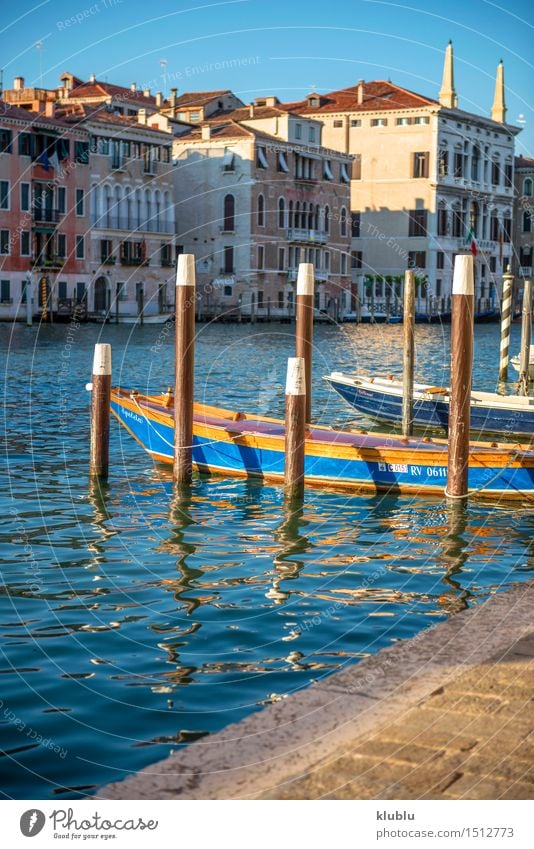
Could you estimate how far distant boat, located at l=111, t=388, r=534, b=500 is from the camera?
13375 millimetres

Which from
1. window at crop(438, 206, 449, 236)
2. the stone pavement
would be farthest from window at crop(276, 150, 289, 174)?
the stone pavement

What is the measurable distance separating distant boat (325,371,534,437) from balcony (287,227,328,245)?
44042mm

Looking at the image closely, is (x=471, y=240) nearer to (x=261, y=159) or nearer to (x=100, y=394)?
(x=261, y=159)

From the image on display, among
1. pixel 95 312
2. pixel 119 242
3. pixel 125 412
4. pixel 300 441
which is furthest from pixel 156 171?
pixel 300 441

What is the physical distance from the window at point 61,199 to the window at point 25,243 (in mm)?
1887

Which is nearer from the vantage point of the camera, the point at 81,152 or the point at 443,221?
the point at 81,152

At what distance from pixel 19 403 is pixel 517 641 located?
18.7 metres

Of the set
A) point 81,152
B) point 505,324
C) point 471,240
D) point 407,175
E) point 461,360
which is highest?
point 407,175

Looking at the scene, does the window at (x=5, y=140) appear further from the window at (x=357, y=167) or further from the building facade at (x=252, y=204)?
the window at (x=357, y=167)

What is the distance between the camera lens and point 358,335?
52438 mm

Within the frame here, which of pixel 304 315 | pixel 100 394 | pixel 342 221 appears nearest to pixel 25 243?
pixel 342 221

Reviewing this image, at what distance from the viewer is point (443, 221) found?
74312 mm

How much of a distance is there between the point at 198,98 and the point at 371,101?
1135 cm
